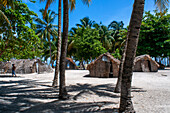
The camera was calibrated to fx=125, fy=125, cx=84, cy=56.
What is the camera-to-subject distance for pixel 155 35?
22.0 m

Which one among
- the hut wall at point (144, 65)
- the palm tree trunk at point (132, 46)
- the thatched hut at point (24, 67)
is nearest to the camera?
the palm tree trunk at point (132, 46)

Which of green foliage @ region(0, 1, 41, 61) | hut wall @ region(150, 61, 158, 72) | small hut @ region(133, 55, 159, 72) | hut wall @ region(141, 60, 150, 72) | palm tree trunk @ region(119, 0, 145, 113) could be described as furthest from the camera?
hut wall @ region(141, 60, 150, 72)

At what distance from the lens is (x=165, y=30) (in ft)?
70.5

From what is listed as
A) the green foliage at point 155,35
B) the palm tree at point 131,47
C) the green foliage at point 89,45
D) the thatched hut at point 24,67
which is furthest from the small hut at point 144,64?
the palm tree at point 131,47

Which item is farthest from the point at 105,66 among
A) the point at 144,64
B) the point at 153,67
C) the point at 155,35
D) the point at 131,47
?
the point at 155,35

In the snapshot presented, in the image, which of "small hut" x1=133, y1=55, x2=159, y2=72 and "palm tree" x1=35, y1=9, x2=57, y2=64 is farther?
"palm tree" x1=35, y1=9, x2=57, y2=64

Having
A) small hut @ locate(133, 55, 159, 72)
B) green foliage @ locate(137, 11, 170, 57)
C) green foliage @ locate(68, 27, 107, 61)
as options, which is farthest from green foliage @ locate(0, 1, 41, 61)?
green foliage @ locate(137, 11, 170, 57)

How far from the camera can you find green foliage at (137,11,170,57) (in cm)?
2117

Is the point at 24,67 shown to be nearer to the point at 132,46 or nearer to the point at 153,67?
the point at 153,67

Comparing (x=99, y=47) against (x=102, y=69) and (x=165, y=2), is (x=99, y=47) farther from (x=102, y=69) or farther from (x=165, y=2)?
(x=165, y=2)

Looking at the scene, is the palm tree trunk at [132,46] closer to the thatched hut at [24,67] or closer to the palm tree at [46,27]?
the thatched hut at [24,67]

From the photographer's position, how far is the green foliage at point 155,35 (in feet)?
69.5

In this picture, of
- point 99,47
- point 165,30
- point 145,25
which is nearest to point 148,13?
point 145,25

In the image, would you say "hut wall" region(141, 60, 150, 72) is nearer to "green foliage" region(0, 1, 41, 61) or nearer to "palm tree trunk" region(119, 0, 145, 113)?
"green foliage" region(0, 1, 41, 61)
